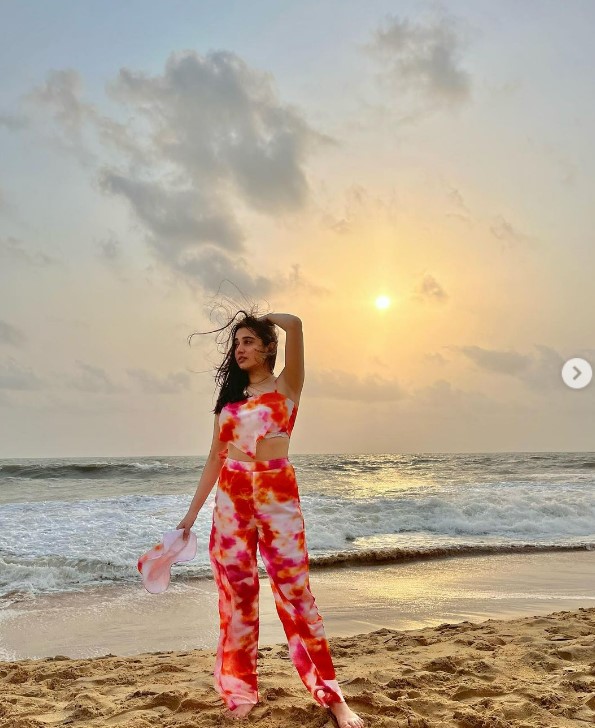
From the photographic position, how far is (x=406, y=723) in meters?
3.30

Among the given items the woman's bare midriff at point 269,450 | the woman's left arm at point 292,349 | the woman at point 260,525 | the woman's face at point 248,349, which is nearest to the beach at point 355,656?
the woman at point 260,525

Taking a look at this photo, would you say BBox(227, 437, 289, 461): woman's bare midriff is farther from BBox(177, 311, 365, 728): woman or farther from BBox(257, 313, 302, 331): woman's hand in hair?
BBox(257, 313, 302, 331): woman's hand in hair

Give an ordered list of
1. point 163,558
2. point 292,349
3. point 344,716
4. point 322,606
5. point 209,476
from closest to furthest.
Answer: point 344,716 → point 292,349 → point 163,558 → point 209,476 → point 322,606

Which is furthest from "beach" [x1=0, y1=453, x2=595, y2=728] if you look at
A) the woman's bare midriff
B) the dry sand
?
the woman's bare midriff

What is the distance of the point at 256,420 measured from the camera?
10.9 feet

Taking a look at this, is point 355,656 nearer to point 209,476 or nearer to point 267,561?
point 267,561

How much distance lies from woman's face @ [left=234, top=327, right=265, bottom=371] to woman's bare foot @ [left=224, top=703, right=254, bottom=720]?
1765mm

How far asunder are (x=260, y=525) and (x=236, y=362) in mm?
854

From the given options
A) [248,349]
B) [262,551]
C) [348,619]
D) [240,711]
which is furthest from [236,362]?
[348,619]

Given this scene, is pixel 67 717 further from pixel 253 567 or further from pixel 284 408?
pixel 284 408

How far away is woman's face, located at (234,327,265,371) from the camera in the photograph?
340cm

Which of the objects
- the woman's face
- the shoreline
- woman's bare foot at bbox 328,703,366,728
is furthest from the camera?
the shoreline

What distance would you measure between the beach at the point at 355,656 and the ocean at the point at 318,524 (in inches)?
42.5

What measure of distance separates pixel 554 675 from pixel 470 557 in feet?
19.6
